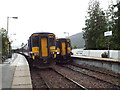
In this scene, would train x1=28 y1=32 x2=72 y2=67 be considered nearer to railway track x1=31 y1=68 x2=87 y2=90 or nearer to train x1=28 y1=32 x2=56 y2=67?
train x1=28 y1=32 x2=56 y2=67

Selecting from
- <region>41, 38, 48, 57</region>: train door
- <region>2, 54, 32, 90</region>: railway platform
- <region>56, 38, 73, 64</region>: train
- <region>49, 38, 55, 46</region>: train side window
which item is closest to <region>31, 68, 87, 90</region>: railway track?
<region>2, 54, 32, 90</region>: railway platform

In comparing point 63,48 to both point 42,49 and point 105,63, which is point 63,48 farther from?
point 105,63

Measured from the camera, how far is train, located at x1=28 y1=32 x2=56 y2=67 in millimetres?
15019

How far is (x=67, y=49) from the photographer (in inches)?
807

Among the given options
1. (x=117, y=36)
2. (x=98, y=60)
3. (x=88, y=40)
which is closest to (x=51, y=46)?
(x=98, y=60)

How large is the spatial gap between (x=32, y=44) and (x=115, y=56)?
27.3 feet

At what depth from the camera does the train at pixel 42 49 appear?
15019mm

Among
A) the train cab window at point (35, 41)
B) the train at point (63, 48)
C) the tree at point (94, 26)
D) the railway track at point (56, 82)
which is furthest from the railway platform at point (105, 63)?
the tree at point (94, 26)

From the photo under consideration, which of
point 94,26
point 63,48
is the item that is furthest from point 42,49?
point 94,26

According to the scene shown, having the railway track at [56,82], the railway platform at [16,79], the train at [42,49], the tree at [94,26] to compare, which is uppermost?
the tree at [94,26]

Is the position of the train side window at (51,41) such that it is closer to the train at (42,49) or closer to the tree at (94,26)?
the train at (42,49)

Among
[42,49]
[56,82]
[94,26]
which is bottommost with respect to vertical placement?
[56,82]

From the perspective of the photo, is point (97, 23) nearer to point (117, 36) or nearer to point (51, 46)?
point (117, 36)

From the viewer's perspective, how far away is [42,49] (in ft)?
49.8
